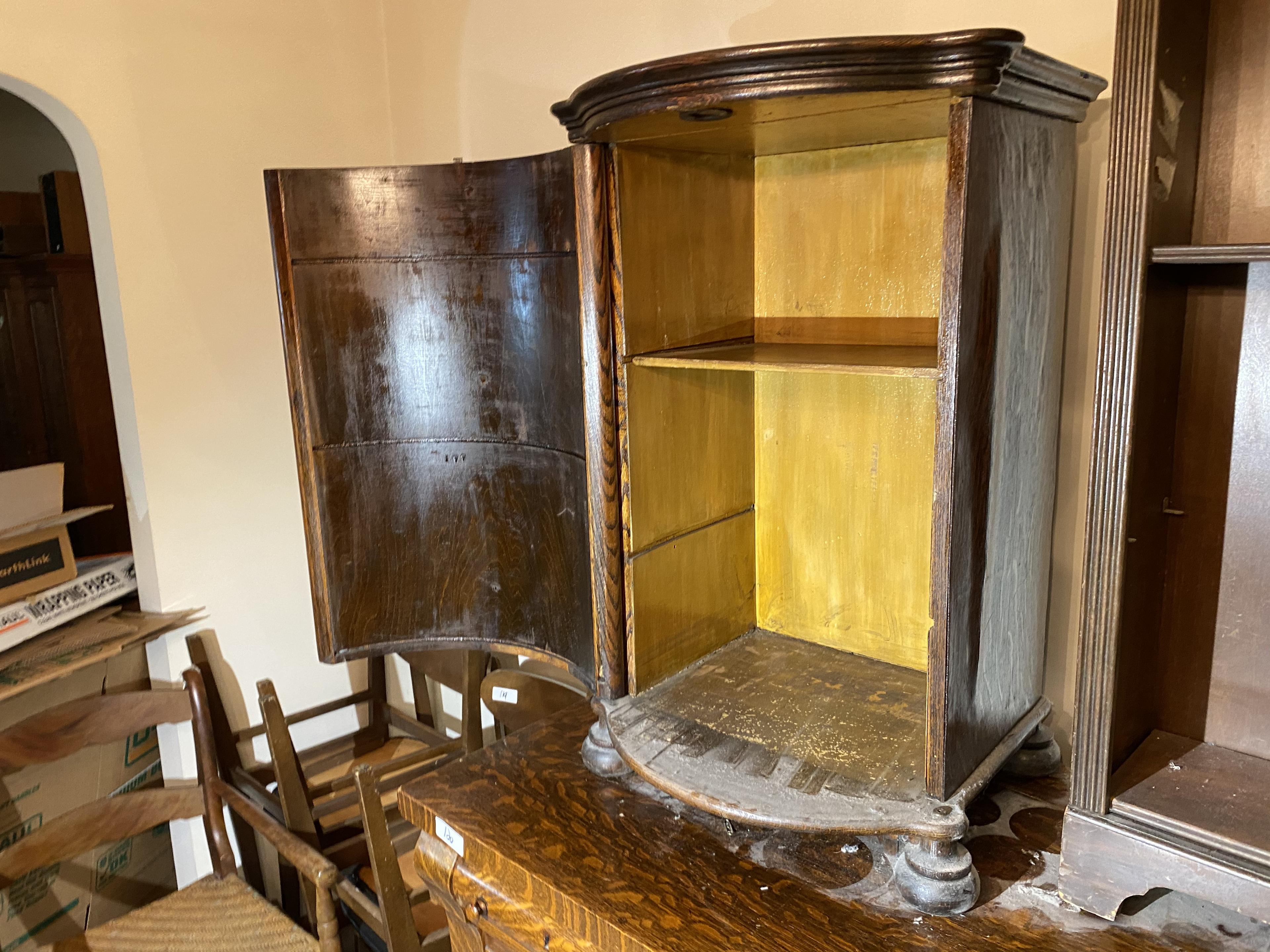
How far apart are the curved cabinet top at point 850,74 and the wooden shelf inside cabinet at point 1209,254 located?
251 millimetres

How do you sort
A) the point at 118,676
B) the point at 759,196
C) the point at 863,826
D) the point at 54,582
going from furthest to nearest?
the point at 118,676, the point at 54,582, the point at 759,196, the point at 863,826

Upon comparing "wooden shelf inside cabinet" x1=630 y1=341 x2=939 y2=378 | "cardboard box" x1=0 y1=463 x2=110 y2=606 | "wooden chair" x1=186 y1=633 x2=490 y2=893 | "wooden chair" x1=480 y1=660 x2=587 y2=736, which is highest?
"wooden shelf inside cabinet" x1=630 y1=341 x2=939 y2=378

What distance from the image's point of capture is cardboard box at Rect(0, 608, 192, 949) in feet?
6.59

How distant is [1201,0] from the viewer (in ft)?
3.22

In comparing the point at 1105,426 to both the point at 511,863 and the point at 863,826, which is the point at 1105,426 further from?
the point at 511,863

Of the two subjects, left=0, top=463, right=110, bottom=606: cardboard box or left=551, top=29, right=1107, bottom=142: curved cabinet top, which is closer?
left=551, top=29, right=1107, bottom=142: curved cabinet top

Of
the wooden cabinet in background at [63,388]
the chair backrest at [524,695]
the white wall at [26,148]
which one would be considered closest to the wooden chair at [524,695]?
the chair backrest at [524,695]

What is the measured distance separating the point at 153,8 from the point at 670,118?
1475 mm

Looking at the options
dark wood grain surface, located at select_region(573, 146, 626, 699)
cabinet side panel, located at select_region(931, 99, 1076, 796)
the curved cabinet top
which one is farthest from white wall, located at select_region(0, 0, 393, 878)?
cabinet side panel, located at select_region(931, 99, 1076, 796)

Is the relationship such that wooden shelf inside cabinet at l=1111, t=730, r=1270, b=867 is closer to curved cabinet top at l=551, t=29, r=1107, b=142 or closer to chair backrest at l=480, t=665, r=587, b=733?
curved cabinet top at l=551, t=29, r=1107, b=142

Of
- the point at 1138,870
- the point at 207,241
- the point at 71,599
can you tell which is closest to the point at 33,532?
the point at 71,599

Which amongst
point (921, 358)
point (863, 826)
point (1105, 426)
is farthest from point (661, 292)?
point (863, 826)

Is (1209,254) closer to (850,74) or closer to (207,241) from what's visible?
(850,74)

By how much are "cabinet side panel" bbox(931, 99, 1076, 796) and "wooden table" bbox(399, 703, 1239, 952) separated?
0.19m
